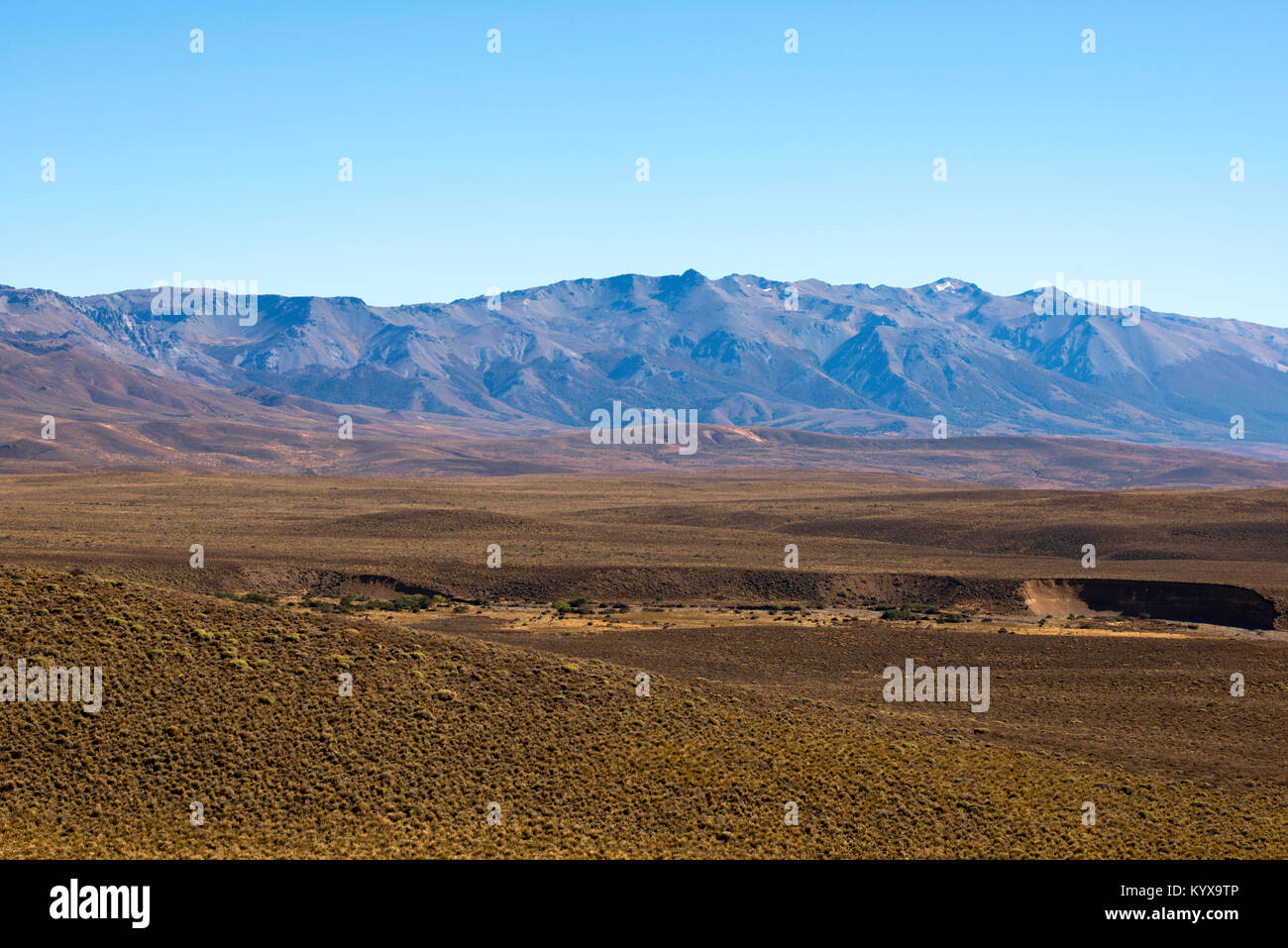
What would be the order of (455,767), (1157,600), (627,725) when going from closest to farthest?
(455,767)
(627,725)
(1157,600)

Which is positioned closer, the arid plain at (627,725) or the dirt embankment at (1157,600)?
the arid plain at (627,725)

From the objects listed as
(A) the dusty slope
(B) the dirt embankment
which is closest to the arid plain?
(A) the dusty slope

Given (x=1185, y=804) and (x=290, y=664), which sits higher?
(x=290, y=664)

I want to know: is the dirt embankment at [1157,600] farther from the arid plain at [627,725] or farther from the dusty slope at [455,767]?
the dusty slope at [455,767]

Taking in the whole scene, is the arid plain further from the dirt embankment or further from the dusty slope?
the dirt embankment

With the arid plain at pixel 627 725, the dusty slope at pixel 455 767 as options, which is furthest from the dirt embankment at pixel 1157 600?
the dusty slope at pixel 455 767

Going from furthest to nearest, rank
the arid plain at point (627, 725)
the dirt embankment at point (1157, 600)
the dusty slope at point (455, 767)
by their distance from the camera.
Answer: the dirt embankment at point (1157, 600) → the arid plain at point (627, 725) → the dusty slope at point (455, 767)

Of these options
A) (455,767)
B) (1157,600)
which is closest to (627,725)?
(455,767)

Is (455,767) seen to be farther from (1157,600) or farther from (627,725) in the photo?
(1157,600)

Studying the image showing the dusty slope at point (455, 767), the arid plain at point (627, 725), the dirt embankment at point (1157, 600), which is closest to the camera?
the dusty slope at point (455, 767)
